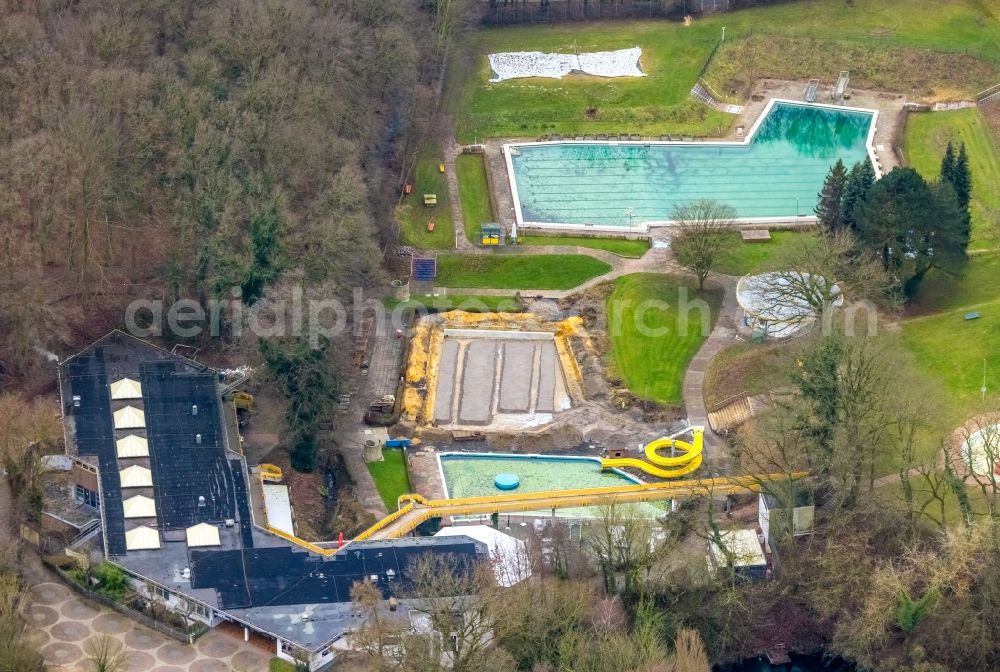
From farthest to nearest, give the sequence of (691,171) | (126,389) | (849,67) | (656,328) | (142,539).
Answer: (849,67) < (691,171) < (656,328) < (126,389) < (142,539)

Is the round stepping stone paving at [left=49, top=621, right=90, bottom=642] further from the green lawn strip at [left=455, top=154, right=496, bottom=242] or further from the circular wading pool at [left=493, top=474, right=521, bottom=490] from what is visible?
the green lawn strip at [left=455, top=154, right=496, bottom=242]

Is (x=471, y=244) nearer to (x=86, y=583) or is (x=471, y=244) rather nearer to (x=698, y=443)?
(x=698, y=443)

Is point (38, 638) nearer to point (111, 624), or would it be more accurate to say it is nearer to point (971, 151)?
point (111, 624)

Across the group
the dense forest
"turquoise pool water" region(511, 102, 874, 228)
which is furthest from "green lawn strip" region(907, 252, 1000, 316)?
the dense forest

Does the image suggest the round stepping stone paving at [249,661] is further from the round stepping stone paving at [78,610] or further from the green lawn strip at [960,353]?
the green lawn strip at [960,353]

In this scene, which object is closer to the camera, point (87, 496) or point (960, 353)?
point (87, 496)

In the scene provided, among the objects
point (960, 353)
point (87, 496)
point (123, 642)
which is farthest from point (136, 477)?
point (960, 353)

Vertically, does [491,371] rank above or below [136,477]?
above

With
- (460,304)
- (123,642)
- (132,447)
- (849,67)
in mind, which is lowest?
(123,642)
